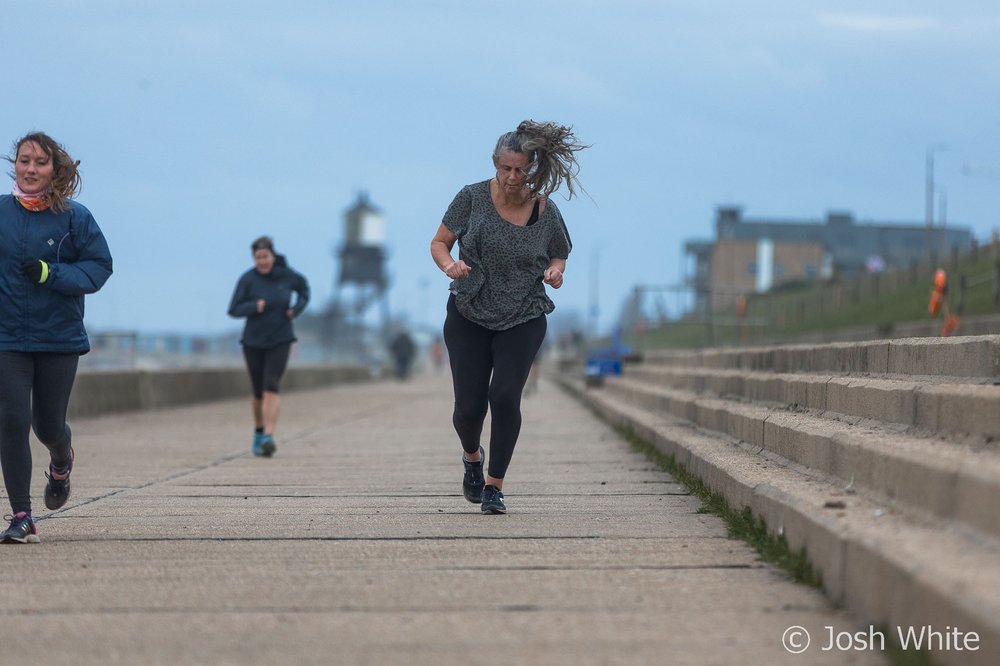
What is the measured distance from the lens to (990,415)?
5.10 m

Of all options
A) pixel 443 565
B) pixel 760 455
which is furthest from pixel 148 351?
pixel 443 565

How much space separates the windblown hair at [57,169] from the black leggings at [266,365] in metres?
6.42

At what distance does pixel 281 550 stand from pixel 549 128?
273cm

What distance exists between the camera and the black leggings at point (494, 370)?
25.6ft

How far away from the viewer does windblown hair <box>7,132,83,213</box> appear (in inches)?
270

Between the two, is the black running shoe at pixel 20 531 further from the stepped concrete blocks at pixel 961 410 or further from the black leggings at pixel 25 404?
the stepped concrete blocks at pixel 961 410

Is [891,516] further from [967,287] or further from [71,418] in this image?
[967,287]

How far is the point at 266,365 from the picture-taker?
1336 centimetres

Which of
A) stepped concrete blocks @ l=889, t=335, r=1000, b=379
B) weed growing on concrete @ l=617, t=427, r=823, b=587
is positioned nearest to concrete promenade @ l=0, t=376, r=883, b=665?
weed growing on concrete @ l=617, t=427, r=823, b=587

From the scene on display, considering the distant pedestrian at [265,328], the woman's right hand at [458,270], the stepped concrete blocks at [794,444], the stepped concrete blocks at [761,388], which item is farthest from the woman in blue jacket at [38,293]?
the distant pedestrian at [265,328]

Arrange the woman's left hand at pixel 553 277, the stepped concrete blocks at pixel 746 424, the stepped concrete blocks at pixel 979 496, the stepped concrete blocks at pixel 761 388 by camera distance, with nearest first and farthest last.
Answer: the stepped concrete blocks at pixel 979 496, the woman's left hand at pixel 553 277, the stepped concrete blocks at pixel 746 424, the stepped concrete blocks at pixel 761 388

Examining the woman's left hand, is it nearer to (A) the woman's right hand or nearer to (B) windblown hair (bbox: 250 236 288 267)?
(A) the woman's right hand

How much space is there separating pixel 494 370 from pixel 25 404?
2462mm

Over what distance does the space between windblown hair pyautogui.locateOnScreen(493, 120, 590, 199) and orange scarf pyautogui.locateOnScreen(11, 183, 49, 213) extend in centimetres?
237
